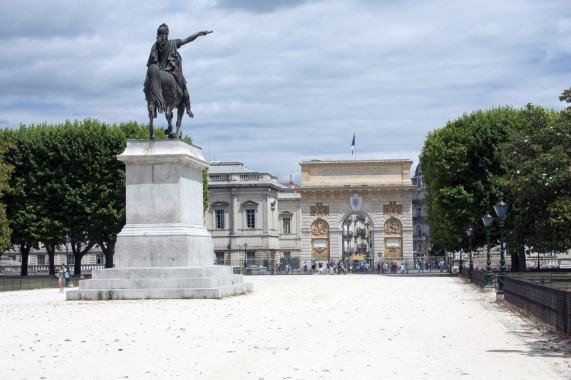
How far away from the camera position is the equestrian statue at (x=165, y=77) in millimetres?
24344

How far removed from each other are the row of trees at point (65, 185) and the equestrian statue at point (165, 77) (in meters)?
23.5

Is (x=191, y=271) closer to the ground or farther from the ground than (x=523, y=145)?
closer to the ground

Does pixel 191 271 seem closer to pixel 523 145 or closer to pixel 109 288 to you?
pixel 109 288

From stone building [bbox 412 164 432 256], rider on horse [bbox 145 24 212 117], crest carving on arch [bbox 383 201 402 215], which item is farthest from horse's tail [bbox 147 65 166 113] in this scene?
stone building [bbox 412 164 432 256]

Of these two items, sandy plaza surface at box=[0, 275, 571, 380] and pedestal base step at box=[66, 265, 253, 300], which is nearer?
sandy plaza surface at box=[0, 275, 571, 380]

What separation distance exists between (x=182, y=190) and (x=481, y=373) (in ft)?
48.9

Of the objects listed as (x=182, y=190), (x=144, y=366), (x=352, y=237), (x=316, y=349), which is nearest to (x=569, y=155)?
(x=182, y=190)

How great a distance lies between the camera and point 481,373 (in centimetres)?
972

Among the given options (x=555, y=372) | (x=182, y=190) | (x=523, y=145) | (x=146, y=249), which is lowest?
(x=555, y=372)

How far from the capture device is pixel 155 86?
2430 cm

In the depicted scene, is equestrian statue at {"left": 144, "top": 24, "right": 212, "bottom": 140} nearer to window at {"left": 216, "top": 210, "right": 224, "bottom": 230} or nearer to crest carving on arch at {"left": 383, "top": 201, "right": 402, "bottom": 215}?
crest carving on arch at {"left": 383, "top": 201, "right": 402, "bottom": 215}

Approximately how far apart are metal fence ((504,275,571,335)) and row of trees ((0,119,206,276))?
30511mm

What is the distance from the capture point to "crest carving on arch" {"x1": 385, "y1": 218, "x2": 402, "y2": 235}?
69.5 m

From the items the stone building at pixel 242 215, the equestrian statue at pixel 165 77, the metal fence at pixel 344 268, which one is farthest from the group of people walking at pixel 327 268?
the equestrian statue at pixel 165 77
